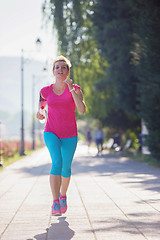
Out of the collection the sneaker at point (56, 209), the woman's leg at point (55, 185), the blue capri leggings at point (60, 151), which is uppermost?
the blue capri leggings at point (60, 151)

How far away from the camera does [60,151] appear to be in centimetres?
577

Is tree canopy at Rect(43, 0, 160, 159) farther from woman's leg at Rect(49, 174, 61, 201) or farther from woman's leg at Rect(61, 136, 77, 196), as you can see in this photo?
woman's leg at Rect(49, 174, 61, 201)

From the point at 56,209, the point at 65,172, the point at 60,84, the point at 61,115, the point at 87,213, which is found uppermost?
the point at 60,84

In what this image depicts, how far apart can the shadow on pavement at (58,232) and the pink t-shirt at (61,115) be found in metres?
1.15

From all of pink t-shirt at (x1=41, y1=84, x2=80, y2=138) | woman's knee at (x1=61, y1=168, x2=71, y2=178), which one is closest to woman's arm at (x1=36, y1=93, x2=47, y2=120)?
pink t-shirt at (x1=41, y1=84, x2=80, y2=138)

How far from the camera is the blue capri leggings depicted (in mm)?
5707

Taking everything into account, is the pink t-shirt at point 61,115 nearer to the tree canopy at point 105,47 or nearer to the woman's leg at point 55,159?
the woman's leg at point 55,159

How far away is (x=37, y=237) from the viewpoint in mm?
4750

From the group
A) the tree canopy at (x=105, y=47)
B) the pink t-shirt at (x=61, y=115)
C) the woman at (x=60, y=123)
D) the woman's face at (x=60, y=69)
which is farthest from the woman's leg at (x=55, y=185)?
the tree canopy at (x=105, y=47)

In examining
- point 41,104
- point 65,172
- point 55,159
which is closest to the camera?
point 55,159

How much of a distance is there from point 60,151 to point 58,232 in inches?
46.6

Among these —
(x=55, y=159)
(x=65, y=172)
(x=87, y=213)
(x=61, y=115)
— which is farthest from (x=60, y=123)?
(x=87, y=213)

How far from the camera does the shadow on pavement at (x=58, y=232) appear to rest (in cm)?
472

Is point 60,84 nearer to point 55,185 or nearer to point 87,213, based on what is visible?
point 55,185
